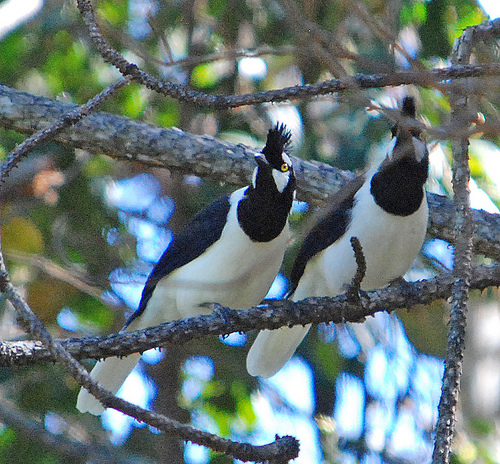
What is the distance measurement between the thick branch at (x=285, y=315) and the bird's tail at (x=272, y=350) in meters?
0.81

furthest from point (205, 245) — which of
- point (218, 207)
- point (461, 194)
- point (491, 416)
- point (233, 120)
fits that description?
point (491, 416)

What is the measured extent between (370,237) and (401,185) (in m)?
0.25

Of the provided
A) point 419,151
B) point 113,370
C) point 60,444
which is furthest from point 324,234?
point 60,444

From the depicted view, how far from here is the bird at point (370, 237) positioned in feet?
10.7

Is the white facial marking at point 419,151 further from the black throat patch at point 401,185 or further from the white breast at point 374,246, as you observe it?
the white breast at point 374,246

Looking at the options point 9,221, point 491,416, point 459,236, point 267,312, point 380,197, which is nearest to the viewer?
point 459,236

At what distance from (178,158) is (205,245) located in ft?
1.30

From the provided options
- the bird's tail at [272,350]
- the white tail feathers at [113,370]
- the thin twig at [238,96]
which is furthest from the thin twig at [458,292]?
the white tail feathers at [113,370]

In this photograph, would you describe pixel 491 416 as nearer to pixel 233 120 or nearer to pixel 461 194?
pixel 233 120

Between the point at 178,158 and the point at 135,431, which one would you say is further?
the point at 135,431

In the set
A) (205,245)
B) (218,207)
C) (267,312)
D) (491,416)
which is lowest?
(267,312)

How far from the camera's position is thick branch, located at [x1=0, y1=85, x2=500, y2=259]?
136 inches

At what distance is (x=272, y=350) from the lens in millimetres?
3660

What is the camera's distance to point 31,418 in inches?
172
